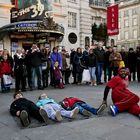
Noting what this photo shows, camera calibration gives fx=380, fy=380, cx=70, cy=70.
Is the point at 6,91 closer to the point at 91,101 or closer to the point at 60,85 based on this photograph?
the point at 60,85

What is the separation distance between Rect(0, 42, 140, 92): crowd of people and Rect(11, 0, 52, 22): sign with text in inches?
386

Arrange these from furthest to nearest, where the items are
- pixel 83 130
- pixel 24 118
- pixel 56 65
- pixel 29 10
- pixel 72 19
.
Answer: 1. pixel 72 19
2. pixel 29 10
3. pixel 56 65
4. pixel 24 118
5. pixel 83 130

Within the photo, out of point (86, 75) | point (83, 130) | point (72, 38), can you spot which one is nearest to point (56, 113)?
point (83, 130)

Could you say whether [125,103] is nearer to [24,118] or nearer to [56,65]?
[24,118]

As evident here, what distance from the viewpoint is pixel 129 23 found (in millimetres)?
91125

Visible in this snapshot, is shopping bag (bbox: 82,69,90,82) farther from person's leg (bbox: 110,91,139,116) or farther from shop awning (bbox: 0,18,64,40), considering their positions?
shop awning (bbox: 0,18,64,40)

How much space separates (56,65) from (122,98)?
20.5 ft

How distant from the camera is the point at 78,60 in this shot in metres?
16.2

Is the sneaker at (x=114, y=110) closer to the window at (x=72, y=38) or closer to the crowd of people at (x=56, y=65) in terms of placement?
the crowd of people at (x=56, y=65)

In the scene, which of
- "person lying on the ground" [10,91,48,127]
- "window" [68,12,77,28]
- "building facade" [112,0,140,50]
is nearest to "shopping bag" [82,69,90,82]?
"person lying on the ground" [10,91,48,127]

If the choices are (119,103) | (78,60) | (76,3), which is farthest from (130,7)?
(119,103)

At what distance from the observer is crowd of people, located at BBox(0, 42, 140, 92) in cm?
1399

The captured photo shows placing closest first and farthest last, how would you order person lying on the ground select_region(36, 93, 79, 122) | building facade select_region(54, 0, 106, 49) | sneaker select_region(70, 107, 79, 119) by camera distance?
person lying on the ground select_region(36, 93, 79, 122)
sneaker select_region(70, 107, 79, 119)
building facade select_region(54, 0, 106, 49)

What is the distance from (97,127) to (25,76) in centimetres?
657
